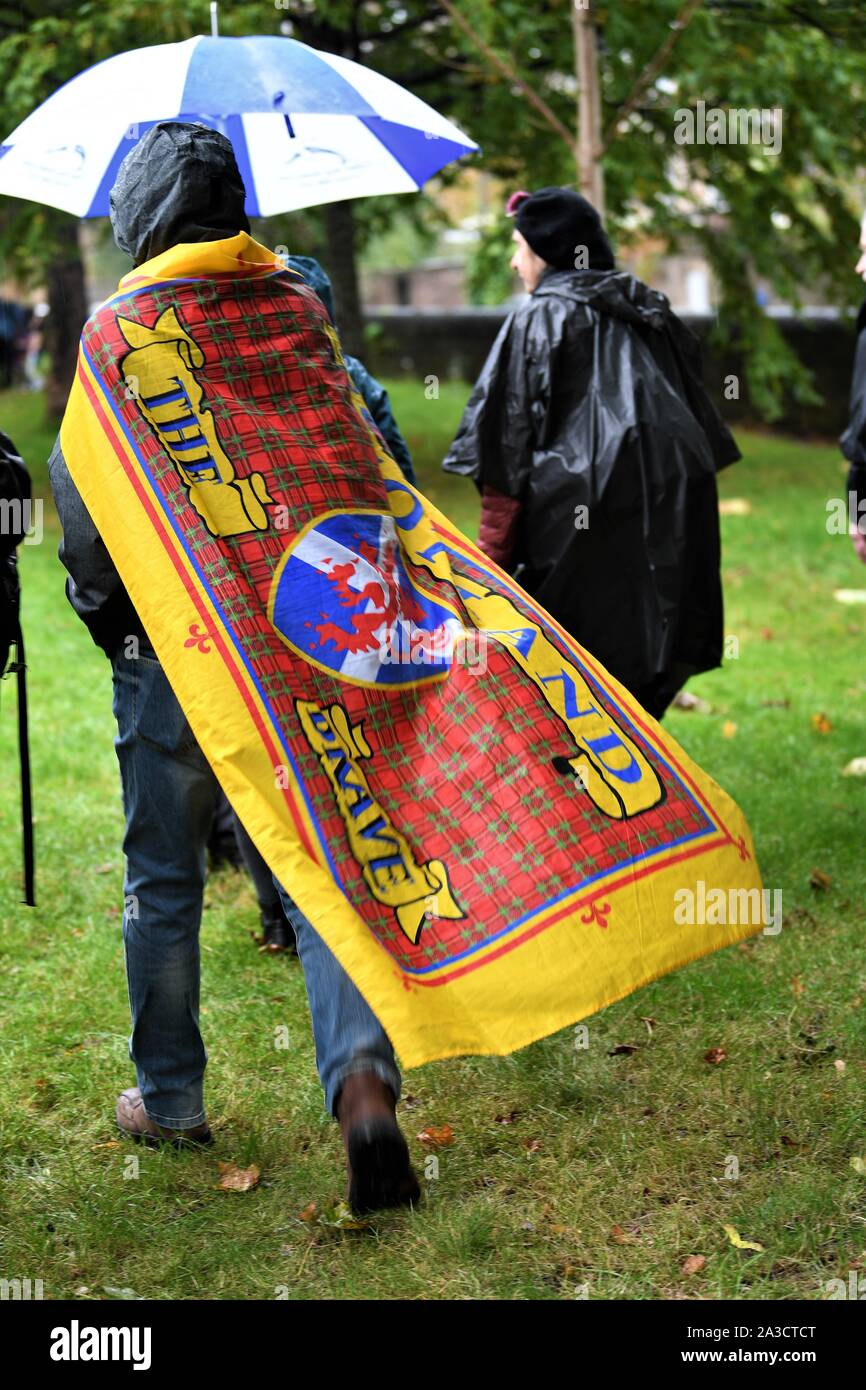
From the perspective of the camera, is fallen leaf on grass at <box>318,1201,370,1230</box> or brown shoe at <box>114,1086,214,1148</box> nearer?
fallen leaf on grass at <box>318,1201,370,1230</box>

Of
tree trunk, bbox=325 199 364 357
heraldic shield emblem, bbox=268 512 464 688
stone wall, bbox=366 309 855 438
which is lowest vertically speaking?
stone wall, bbox=366 309 855 438

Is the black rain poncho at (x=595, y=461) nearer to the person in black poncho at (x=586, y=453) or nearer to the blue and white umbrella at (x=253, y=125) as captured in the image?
the person in black poncho at (x=586, y=453)

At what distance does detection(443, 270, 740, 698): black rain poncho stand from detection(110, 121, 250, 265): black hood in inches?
63.8

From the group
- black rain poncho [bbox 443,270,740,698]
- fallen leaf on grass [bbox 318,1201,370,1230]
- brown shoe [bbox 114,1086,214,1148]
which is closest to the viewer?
fallen leaf on grass [bbox 318,1201,370,1230]

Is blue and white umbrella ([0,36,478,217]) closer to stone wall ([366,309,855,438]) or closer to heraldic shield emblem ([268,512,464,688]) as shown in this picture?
heraldic shield emblem ([268,512,464,688])

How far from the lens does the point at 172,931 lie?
3.76 m

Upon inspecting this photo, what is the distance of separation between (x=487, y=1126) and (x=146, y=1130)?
2.83 feet

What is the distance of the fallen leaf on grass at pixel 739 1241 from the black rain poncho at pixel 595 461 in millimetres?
2041

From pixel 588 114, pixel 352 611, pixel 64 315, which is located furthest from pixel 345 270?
pixel 352 611

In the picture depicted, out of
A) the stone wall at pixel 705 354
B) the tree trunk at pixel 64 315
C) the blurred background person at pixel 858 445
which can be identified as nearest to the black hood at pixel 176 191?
the blurred background person at pixel 858 445

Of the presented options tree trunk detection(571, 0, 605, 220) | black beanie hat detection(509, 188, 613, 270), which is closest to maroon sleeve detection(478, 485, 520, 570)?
black beanie hat detection(509, 188, 613, 270)

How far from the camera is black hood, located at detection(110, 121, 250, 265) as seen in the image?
11.2ft

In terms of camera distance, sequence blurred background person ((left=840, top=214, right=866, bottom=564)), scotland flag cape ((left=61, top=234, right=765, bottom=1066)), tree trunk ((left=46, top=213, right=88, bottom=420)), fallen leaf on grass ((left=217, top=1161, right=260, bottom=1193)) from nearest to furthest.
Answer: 1. scotland flag cape ((left=61, top=234, right=765, bottom=1066))
2. fallen leaf on grass ((left=217, top=1161, right=260, bottom=1193))
3. blurred background person ((left=840, top=214, right=866, bottom=564))
4. tree trunk ((left=46, top=213, right=88, bottom=420))

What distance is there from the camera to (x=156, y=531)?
338cm
